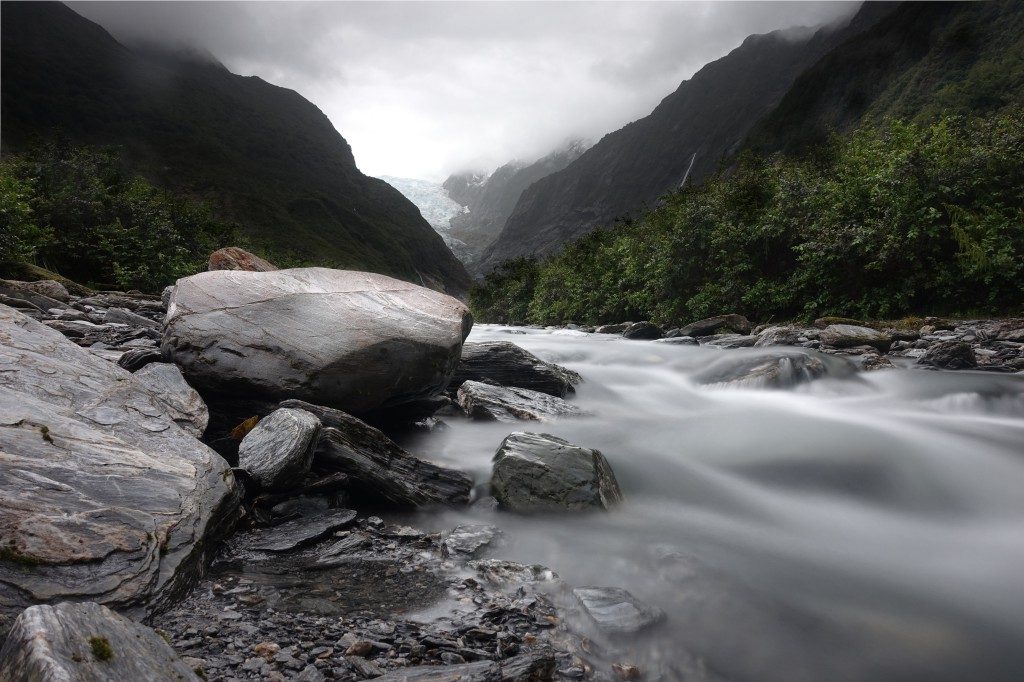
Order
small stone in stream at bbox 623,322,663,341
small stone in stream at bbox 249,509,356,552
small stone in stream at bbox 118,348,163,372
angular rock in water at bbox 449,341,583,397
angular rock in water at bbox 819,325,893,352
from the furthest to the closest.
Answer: small stone in stream at bbox 623,322,663,341 < angular rock in water at bbox 819,325,893,352 < angular rock in water at bbox 449,341,583,397 < small stone in stream at bbox 118,348,163,372 < small stone in stream at bbox 249,509,356,552

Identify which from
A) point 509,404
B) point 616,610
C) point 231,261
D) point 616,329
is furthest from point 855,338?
point 231,261

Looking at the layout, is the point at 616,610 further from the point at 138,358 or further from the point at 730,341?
the point at 730,341

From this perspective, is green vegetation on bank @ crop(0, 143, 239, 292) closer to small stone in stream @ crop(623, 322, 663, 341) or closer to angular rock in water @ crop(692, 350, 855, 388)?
small stone in stream @ crop(623, 322, 663, 341)

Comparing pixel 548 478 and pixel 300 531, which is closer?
pixel 300 531

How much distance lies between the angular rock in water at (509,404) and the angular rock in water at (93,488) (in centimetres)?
428

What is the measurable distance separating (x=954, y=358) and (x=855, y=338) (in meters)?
2.80

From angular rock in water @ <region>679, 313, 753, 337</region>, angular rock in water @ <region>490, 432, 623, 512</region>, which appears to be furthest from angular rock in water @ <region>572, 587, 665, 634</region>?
angular rock in water @ <region>679, 313, 753, 337</region>

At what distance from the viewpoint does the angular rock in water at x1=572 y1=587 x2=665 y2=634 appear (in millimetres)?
3324

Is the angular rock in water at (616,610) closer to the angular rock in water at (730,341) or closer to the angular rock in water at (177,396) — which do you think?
the angular rock in water at (177,396)

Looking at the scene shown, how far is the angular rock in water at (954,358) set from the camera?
10.7m

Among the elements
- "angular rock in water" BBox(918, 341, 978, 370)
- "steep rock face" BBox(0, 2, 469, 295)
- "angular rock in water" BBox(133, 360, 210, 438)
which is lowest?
"angular rock in water" BBox(133, 360, 210, 438)

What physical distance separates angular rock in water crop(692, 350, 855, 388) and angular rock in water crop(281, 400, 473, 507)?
709cm

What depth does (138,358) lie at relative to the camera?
625 cm

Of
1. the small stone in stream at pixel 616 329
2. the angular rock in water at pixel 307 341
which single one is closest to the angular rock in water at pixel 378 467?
the angular rock in water at pixel 307 341
